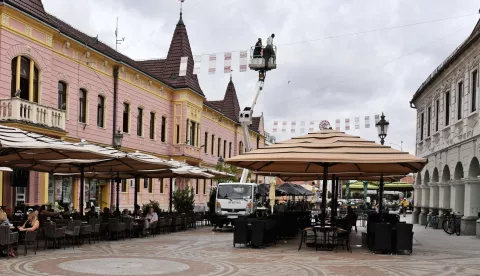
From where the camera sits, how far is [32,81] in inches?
945

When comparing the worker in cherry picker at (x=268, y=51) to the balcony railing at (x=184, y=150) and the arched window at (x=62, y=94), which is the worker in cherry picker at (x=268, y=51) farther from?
the arched window at (x=62, y=94)

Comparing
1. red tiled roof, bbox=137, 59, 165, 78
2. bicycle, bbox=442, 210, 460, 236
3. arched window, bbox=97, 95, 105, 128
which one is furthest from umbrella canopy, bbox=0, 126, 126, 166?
red tiled roof, bbox=137, 59, 165, 78

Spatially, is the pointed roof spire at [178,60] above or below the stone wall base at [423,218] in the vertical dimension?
above

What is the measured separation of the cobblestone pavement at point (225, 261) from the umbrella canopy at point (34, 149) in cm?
259


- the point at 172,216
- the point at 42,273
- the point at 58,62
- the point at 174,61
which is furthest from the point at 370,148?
the point at 174,61

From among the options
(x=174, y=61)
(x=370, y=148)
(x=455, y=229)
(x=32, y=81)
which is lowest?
(x=455, y=229)

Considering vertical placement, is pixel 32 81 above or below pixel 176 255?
above

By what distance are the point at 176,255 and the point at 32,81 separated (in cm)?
1314

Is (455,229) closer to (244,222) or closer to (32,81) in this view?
(244,222)

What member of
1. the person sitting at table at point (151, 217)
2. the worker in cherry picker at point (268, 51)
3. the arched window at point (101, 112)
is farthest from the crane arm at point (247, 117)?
the person sitting at table at point (151, 217)

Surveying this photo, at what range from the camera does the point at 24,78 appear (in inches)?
941

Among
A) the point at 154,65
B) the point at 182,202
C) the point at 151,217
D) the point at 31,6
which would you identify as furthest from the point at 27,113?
the point at 154,65

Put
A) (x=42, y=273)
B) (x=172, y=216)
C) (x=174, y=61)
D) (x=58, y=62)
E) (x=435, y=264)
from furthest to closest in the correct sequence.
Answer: (x=174, y=61) → (x=58, y=62) → (x=172, y=216) → (x=435, y=264) → (x=42, y=273)

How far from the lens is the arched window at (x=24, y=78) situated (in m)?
23.3
